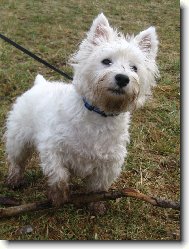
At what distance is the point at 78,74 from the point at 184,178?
5.11ft

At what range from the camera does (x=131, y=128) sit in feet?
17.4

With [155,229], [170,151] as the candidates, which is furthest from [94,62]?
[170,151]

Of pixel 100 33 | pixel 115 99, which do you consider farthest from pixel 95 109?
pixel 100 33

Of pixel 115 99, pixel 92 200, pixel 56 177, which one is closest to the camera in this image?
pixel 115 99

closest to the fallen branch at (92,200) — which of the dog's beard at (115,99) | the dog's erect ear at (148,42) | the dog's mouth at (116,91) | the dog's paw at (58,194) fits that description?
the dog's paw at (58,194)

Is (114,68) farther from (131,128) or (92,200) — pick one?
(131,128)

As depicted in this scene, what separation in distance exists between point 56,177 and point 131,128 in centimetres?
183

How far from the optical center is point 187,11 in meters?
5.55

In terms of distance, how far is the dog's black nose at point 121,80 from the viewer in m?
3.23

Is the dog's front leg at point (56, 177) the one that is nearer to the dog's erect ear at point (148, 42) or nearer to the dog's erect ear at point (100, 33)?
the dog's erect ear at point (100, 33)

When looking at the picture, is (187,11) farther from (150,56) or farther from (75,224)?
(75,224)

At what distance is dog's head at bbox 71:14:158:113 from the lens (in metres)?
3.30

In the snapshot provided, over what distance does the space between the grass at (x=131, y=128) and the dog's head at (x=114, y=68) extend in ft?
3.12

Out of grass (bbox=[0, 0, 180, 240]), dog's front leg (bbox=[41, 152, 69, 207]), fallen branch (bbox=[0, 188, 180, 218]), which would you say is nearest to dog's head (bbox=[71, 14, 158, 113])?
dog's front leg (bbox=[41, 152, 69, 207])
